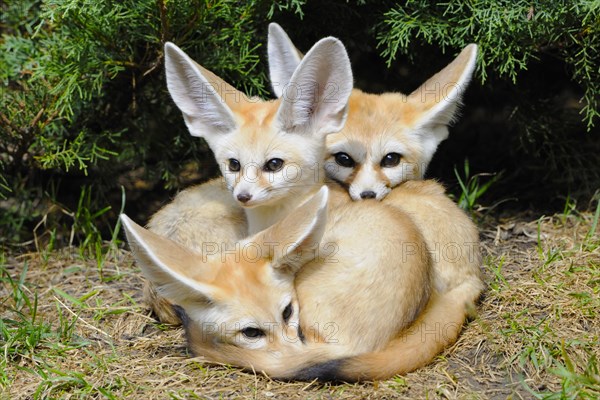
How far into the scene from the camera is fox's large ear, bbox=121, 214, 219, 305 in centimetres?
334

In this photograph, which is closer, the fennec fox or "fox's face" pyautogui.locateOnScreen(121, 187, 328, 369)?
"fox's face" pyautogui.locateOnScreen(121, 187, 328, 369)

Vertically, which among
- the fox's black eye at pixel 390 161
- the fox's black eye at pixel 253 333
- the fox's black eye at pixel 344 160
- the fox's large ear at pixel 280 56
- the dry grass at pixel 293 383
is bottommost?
the dry grass at pixel 293 383

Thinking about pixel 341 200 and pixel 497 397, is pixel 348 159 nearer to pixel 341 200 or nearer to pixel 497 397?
pixel 341 200

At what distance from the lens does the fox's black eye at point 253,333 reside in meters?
3.55

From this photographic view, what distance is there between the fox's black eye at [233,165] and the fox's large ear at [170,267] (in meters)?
0.68

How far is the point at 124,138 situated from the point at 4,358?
2228 millimetres

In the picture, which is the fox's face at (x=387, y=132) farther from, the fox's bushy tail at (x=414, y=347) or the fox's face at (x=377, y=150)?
the fox's bushy tail at (x=414, y=347)

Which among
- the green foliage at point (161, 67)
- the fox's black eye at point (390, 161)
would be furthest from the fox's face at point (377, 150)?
the green foliage at point (161, 67)

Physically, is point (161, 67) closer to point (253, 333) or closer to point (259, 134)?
point (259, 134)

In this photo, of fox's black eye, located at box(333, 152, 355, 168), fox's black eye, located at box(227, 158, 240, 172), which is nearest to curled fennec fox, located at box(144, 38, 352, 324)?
fox's black eye, located at box(227, 158, 240, 172)

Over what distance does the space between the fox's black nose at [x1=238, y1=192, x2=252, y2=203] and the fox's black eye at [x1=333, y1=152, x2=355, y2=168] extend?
2.68ft

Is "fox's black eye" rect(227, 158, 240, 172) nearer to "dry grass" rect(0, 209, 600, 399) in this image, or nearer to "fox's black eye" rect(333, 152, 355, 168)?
"fox's black eye" rect(333, 152, 355, 168)

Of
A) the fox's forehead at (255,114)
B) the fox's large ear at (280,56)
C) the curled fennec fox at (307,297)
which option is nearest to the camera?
the curled fennec fox at (307,297)

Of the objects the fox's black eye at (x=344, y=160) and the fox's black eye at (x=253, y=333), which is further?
the fox's black eye at (x=344, y=160)
